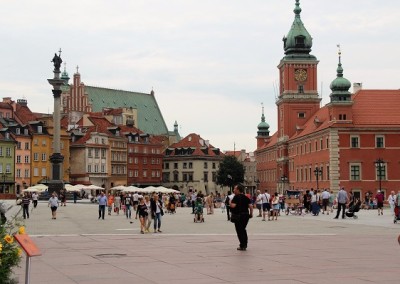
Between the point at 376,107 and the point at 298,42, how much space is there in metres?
25.9

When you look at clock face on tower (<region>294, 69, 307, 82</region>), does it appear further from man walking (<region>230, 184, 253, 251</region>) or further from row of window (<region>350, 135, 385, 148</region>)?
man walking (<region>230, 184, 253, 251</region>)

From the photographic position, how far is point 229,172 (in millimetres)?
118312

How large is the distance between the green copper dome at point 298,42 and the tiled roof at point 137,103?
154 ft

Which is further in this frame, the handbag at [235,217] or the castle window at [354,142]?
the castle window at [354,142]

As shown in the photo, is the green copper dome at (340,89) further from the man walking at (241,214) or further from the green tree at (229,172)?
the man walking at (241,214)

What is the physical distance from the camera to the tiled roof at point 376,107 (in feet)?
249

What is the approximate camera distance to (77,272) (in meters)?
13.0

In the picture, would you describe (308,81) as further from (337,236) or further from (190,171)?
(337,236)

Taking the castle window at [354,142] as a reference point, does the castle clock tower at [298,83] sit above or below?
above

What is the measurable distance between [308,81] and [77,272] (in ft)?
291

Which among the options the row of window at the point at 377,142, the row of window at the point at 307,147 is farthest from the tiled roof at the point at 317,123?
the row of window at the point at 377,142

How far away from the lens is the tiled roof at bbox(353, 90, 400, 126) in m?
75.8

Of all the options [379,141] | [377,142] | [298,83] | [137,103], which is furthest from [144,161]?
[379,141]

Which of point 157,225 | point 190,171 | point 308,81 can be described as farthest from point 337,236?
point 190,171
